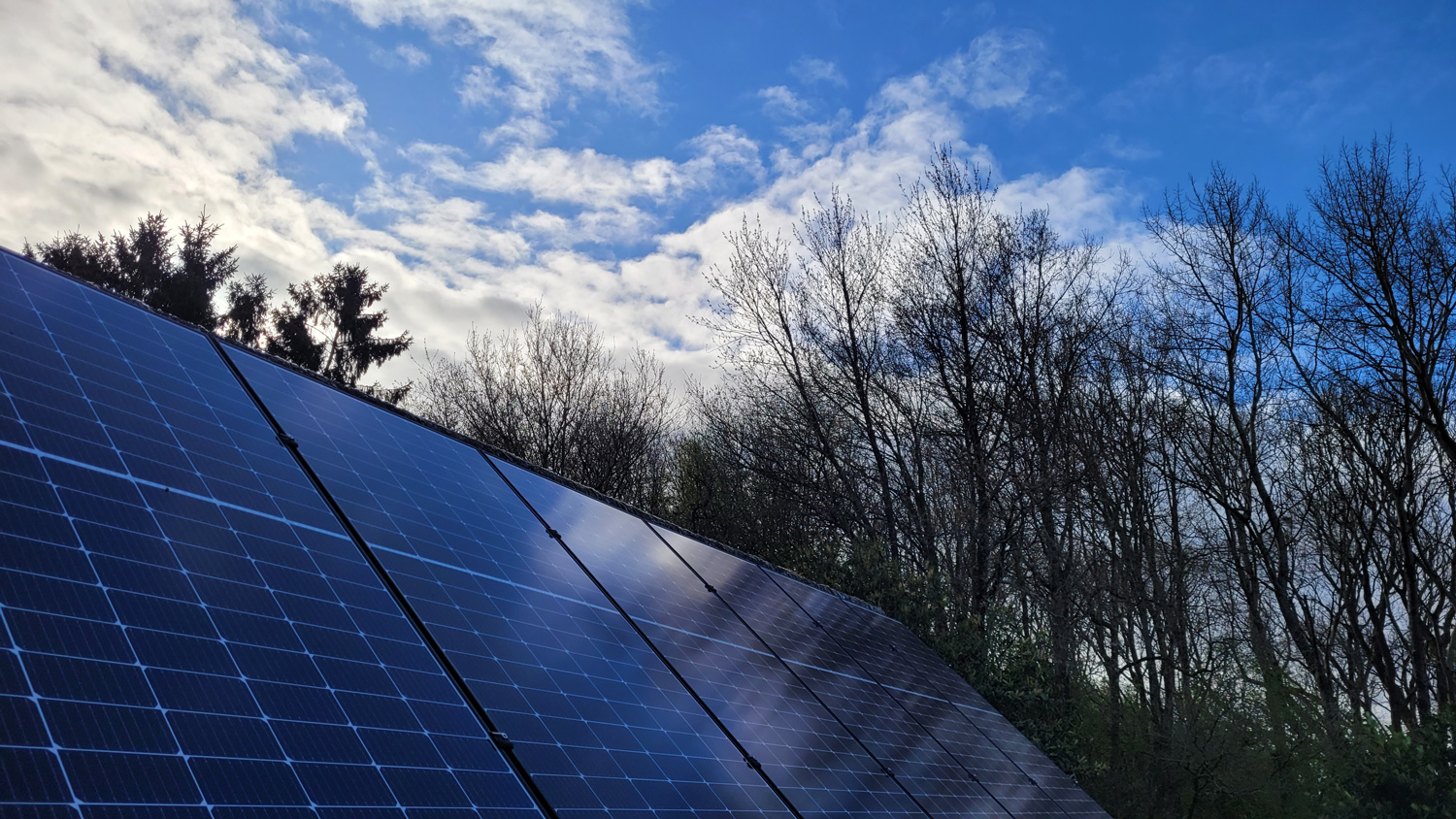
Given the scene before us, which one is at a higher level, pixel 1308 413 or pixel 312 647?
pixel 1308 413

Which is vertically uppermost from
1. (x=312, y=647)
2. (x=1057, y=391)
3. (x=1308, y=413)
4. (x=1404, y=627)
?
(x=1308, y=413)

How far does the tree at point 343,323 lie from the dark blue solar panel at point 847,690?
31318 millimetres

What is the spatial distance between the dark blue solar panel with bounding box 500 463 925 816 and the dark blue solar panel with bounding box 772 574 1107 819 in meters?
2.57

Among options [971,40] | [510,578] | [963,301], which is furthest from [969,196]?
[510,578]

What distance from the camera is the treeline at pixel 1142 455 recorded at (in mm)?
21531

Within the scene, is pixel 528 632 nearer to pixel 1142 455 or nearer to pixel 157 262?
pixel 1142 455

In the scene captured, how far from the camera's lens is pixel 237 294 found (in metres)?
38.8

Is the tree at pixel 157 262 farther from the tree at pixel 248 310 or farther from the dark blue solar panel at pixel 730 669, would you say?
the dark blue solar panel at pixel 730 669

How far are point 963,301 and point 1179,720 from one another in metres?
13.3

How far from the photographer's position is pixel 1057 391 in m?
28.8

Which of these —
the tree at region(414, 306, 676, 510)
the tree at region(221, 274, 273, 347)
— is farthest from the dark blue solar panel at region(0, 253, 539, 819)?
the tree at region(221, 274, 273, 347)

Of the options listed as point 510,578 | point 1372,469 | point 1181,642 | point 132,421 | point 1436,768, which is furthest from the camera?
point 1181,642

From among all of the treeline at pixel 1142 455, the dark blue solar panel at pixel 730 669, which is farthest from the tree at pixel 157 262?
the dark blue solar panel at pixel 730 669

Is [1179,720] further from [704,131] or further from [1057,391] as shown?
[704,131]
